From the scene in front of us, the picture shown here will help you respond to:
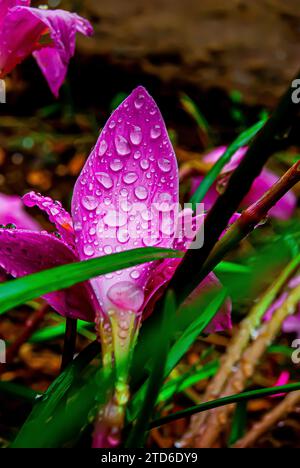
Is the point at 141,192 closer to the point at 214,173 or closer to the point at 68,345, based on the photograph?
the point at 68,345

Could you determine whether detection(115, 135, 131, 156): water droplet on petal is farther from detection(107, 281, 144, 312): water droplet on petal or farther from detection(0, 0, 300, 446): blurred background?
detection(0, 0, 300, 446): blurred background

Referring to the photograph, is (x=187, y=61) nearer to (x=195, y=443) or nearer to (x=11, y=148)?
(x=11, y=148)

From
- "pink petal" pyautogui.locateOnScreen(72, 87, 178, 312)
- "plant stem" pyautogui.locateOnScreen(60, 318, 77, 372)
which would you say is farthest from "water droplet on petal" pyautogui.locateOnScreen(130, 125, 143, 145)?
"plant stem" pyautogui.locateOnScreen(60, 318, 77, 372)

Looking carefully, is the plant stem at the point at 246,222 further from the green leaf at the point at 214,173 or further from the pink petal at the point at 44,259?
the green leaf at the point at 214,173

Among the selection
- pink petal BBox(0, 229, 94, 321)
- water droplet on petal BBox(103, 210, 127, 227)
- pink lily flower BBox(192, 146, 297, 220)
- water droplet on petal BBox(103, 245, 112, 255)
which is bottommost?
pink lily flower BBox(192, 146, 297, 220)

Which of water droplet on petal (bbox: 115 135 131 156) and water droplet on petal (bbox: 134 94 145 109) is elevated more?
water droplet on petal (bbox: 134 94 145 109)

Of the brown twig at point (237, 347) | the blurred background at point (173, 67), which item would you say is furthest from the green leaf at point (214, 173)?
the blurred background at point (173, 67)

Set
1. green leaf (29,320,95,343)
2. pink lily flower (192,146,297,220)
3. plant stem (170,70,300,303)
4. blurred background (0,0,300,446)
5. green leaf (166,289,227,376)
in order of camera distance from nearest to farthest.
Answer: plant stem (170,70,300,303) < green leaf (166,289,227,376) < pink lily flower (192,146,297,220) < green leaf (29,320,95,343) < blurred background (0,0,300,446)
